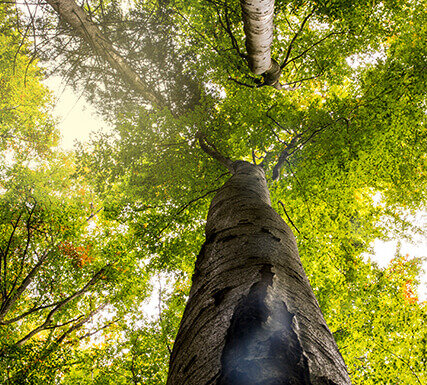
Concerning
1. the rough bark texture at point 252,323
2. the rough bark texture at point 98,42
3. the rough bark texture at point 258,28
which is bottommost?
the rough bark texture at point 252,323

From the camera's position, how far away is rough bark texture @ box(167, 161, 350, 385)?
715 mm

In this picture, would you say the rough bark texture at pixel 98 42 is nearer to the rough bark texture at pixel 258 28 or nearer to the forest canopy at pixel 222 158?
the forest canopy at pixel 222 158

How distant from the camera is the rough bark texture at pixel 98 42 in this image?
244 inches

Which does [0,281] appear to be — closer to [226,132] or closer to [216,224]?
[226,132]

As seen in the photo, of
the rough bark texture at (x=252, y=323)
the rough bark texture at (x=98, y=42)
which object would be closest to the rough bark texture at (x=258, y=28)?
the rough bark texture at (x=252, y=323)

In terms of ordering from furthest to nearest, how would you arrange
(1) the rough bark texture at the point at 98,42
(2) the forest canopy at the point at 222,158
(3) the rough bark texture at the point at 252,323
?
(1) the rough bark texture at the point at 98,42 → (2) the forest canopy at the point at 222,158 → (3) the rough bark texture at the point at 252,323

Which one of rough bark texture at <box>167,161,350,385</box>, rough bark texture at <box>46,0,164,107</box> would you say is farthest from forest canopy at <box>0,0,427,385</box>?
rough bark texture at <box>167,161,350,385</box>

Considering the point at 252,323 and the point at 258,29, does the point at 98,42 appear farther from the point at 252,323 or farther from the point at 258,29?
the point at 252,323

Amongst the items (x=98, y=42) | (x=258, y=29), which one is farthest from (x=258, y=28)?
(x=98, y=42)

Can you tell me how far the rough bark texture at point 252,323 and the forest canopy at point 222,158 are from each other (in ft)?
13.0

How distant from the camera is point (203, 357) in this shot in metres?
0.88

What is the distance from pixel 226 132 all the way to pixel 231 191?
12.8 feet

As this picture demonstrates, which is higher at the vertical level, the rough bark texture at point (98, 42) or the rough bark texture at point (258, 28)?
the rough bark texture at point (98, 42)

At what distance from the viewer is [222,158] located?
5.34 m
